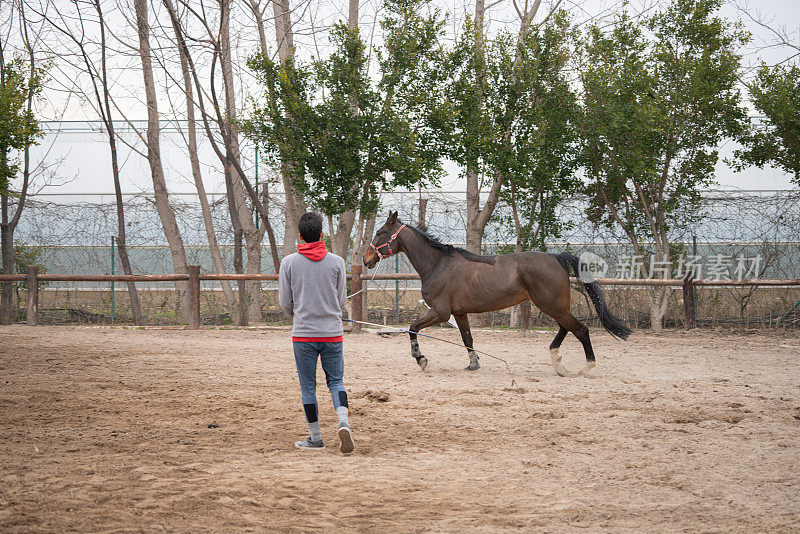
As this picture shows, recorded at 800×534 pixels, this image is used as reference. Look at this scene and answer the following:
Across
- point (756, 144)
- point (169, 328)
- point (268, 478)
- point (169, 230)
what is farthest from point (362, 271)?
point (268, 478)

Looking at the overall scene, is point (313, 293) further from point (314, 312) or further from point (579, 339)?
point (579, 339)

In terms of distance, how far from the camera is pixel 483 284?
26.5ft

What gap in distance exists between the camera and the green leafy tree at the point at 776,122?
11.4 meters

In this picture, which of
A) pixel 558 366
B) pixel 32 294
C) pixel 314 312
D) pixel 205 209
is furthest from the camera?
pixel 205 209

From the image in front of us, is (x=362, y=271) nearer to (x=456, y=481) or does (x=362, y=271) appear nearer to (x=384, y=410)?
(x=384, y=410)

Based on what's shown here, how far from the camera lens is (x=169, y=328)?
12.6m

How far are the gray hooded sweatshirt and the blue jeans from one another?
0.09m

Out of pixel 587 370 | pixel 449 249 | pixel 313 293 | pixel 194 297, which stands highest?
pixel 449 249

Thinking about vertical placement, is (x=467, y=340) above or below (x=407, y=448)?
above

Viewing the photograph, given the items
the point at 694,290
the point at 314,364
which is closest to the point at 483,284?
the point at 314,364

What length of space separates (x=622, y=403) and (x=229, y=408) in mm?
3432

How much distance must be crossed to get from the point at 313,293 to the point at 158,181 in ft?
36.0

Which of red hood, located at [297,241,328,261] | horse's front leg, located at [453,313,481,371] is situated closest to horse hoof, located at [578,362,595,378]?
horse's front leg, located at [453,313,481,371]

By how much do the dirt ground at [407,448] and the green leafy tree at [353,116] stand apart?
12.6 ft
